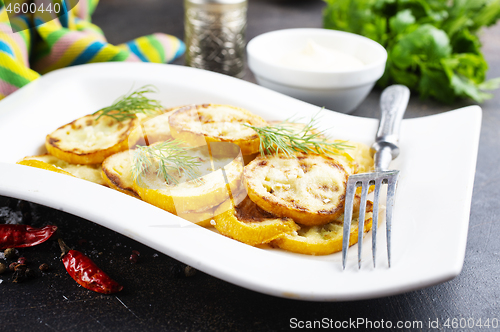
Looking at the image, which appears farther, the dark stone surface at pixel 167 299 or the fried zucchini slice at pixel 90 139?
the fried zucchini slice at pixel 90 139

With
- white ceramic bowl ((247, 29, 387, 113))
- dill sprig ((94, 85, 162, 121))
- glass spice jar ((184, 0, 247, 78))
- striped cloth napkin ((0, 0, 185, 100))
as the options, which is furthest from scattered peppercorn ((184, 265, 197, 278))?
glass spice jar ((184, 0, 247, 78))

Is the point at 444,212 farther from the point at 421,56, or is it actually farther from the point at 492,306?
the point at 421,56

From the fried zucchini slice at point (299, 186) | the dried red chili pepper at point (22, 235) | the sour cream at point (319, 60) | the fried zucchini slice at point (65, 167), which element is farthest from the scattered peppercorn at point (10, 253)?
the sour cream at point (319, 60)

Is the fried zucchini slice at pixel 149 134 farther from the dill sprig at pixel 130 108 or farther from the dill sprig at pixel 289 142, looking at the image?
the dill sprig at pixel 289 142

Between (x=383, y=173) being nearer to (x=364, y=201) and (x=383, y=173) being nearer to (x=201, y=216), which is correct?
(x=364, y=201)

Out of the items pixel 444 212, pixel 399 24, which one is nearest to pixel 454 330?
pixel 444 212

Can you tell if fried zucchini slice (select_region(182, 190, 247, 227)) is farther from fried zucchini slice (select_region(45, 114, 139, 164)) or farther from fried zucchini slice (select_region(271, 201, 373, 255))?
fried zucchini slice (select_region(45, 114, 139, 164))
